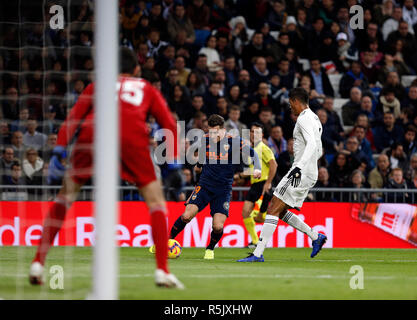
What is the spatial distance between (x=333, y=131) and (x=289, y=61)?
2034 millimetres

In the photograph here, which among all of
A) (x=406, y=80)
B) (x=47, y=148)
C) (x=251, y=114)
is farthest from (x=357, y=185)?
(x=47, y=148)

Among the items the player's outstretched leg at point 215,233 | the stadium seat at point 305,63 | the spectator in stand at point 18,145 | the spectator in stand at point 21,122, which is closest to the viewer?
the spectator in stand at point 21,122

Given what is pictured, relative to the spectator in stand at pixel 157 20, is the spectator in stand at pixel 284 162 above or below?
below

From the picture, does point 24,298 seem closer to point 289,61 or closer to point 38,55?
point 38,55

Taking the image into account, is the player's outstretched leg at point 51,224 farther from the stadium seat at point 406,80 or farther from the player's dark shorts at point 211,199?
the stadium seat at point 406,80

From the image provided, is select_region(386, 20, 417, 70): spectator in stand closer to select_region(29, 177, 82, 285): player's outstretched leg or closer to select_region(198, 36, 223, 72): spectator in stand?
select_region(198, 36, 223, 72): spectator in stand

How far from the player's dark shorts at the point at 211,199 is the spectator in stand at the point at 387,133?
19.7ft

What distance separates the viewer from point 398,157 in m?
15.5

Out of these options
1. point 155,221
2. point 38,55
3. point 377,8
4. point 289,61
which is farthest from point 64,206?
point 377,8

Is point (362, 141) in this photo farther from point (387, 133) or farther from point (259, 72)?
point (259, 72)

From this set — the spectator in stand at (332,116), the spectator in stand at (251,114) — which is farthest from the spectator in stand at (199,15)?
the spectator in stand at (332,116)

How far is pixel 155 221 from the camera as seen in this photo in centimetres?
650

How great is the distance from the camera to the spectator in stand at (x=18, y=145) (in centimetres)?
1040

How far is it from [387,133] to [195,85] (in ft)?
13.4
